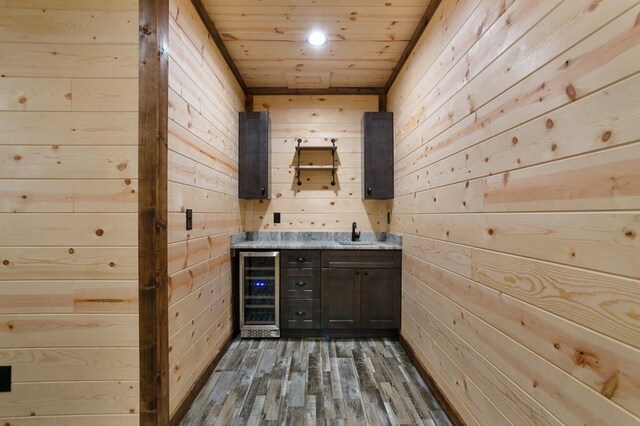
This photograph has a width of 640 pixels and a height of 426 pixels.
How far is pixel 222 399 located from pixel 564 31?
8.47ft

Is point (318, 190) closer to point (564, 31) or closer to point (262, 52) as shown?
point (262, 52)

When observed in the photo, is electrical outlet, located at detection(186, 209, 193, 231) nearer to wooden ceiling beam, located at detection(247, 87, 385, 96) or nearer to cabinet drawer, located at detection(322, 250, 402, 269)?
cabinet drawer, located at detection(322, 250, 402, 269)

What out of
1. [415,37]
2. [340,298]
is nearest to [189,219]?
[340,298]

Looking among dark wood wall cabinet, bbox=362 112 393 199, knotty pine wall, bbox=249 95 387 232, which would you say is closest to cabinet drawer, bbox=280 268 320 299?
knotty pine wall, bbox=249 95 387 232

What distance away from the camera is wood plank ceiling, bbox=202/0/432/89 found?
2.09 meters

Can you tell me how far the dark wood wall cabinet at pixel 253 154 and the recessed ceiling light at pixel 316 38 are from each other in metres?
1.01

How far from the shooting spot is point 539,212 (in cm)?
104

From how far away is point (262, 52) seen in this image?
2.66 m

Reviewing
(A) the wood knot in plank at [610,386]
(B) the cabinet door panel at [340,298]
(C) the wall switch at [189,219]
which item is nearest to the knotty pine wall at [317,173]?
(B) the cabinet door panel at [340,298]

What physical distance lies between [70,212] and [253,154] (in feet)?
6.39

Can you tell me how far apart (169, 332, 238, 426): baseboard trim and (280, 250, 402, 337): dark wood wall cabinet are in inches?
25.9

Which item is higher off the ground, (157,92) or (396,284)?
(157,92)

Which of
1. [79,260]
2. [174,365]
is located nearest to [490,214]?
[174,365]

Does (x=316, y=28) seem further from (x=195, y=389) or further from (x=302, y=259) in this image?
(x=195, y=389)
